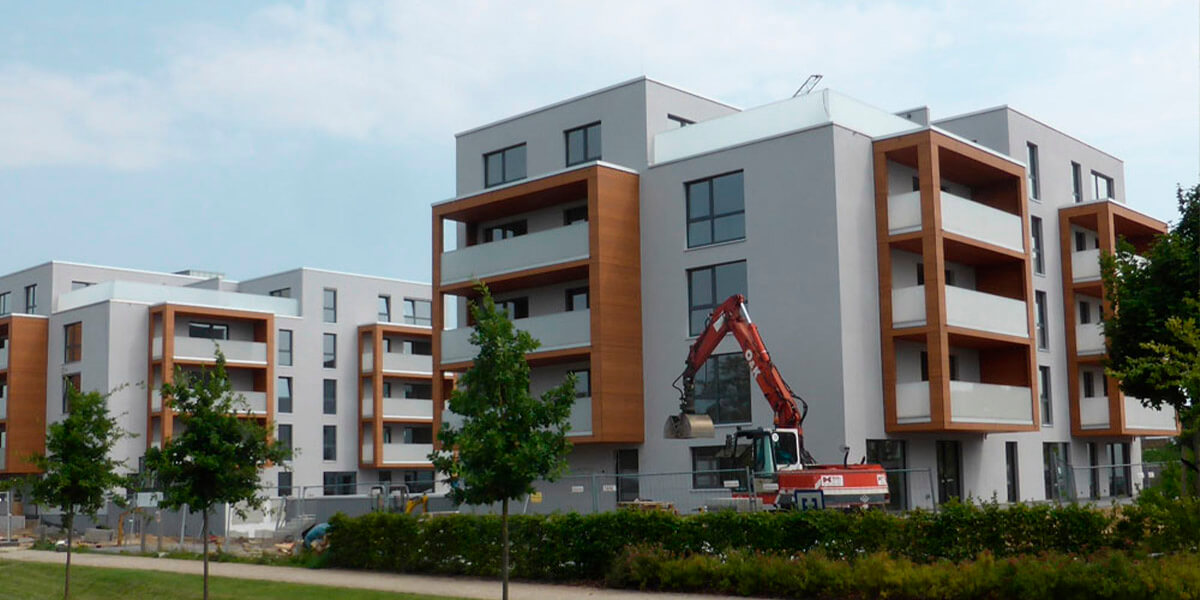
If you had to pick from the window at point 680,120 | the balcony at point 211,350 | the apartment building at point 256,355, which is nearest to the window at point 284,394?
the apartment building at point 256,355

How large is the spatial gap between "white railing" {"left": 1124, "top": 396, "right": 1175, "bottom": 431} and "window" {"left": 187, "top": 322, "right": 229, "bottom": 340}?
4170 cm

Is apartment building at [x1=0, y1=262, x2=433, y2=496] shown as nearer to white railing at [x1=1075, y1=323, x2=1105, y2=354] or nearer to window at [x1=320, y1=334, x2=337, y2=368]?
window at [x1=320, y1=334, x2=337, y2=368]

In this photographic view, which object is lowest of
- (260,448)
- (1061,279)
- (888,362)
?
(260,448)

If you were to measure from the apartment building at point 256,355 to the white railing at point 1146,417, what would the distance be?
35.0 metres

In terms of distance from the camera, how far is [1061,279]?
42.5m

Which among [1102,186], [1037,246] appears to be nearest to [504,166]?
[1037,246]

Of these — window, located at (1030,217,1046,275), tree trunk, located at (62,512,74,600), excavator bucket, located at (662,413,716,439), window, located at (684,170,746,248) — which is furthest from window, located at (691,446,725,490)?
tree trunk, located at (62,512,74,600)

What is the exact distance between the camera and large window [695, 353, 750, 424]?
34.2 metres

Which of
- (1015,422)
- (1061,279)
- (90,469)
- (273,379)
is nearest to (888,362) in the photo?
(1015,422)

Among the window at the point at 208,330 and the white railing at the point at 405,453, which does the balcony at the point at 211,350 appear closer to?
the window at the point at 208,330

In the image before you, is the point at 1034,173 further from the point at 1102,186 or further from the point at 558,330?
the point at 558,330

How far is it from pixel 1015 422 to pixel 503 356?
73.0 ft

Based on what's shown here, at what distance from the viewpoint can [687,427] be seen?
29.7m

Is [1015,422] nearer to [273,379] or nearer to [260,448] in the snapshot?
[260,448]
